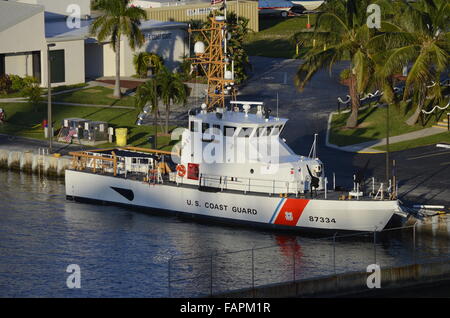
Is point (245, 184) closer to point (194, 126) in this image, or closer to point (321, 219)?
point (194, 126)

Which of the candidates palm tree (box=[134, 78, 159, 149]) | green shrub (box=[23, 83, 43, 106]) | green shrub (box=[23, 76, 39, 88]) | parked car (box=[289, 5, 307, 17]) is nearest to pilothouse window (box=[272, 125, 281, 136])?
palm tree (box=[134, 78, 159, 149])

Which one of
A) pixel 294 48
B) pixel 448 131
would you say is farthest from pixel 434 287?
pixel 294 48

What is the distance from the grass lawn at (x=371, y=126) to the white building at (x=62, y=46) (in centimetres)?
2467

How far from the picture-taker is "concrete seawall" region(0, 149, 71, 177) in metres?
64.2

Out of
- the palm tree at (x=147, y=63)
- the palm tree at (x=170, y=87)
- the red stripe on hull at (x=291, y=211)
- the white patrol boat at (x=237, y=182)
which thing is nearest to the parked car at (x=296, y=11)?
the palm tree at (x=147, y=63)

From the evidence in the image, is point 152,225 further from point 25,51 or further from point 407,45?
point 25,51

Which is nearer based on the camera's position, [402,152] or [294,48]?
[402,152]

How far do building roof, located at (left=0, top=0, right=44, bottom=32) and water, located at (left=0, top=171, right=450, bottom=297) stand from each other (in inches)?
1243

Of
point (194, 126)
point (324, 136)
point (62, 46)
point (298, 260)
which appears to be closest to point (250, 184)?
point (194, 126)

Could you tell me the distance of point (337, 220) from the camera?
48.7 metres

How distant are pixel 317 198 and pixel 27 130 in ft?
105
